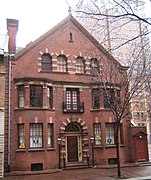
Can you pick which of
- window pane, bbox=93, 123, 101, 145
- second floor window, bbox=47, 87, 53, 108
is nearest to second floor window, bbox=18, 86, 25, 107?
second floor window, bbox=47, 87, 53, 108

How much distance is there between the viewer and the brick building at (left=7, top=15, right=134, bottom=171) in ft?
71.0

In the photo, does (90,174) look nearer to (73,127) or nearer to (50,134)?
(50,134)

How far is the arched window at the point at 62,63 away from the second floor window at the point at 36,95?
9.76ft

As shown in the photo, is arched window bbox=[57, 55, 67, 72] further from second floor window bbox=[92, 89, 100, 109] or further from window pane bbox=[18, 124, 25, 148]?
window pane bbox=[18, 124, 25, 148]

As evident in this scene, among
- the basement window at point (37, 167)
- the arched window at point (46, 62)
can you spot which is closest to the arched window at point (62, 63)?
the arched window at point (46, 62)

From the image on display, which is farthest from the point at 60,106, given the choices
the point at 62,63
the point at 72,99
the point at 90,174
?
the point at 90,174

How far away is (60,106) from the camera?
2358 centimetres

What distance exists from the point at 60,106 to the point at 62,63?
3935 mm

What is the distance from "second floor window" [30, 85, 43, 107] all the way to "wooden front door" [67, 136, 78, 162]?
13.7ft

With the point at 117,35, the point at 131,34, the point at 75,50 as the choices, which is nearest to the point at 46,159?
the point at 75,50

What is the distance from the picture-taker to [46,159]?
21.6 m

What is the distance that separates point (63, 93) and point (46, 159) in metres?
5.75

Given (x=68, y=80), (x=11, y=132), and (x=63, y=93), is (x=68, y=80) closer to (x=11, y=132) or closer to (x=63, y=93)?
(x=63, y=93)

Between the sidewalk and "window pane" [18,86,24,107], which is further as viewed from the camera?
"window pane" [18,86,24,107]
